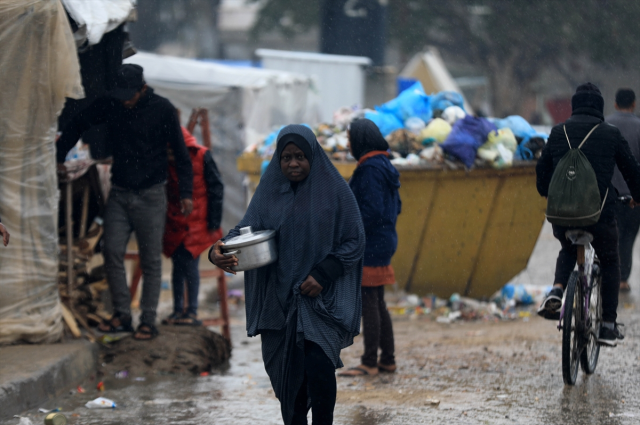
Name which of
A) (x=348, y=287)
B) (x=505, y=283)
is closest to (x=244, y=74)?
(x=505, y=283)

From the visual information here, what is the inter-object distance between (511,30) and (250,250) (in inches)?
1120

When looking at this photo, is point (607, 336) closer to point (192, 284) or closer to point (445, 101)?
point (192, 284)

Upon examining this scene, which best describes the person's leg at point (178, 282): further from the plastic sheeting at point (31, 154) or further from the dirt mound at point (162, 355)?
the plastic sheeting at point (31, 154)

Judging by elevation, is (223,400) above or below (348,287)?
below

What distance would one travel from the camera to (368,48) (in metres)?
20.2

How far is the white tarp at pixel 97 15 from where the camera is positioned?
5.20 m

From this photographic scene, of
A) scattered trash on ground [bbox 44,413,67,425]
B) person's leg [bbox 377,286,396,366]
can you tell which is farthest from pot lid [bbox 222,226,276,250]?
person's leg [bbox 377,286,396,366]

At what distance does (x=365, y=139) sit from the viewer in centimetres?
516

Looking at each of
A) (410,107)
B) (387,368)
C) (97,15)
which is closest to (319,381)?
(387,368)

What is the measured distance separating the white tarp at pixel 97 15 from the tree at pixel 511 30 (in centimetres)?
2457

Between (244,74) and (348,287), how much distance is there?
9661mm

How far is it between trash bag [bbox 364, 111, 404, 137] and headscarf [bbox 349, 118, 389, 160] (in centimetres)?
238

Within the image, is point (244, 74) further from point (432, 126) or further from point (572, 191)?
point (572, 191)

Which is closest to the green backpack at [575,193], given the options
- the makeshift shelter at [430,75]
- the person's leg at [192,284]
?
the person's leg at [192,284]
